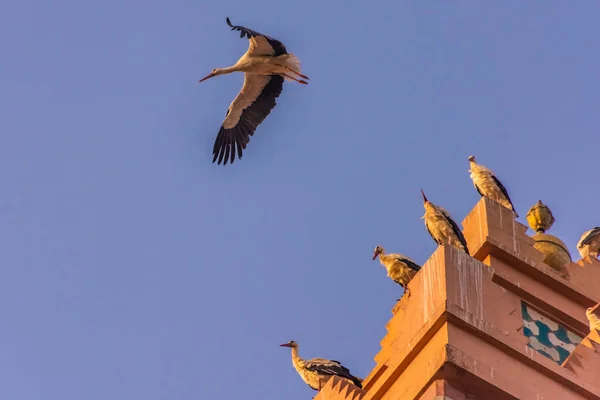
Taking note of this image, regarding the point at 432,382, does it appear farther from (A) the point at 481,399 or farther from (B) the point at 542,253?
(B) the point at 542,253

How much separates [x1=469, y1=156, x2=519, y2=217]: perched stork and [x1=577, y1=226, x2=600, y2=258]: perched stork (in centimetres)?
109

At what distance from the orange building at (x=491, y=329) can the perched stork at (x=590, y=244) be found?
3.27 ft

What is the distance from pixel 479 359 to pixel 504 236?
264 centimetres

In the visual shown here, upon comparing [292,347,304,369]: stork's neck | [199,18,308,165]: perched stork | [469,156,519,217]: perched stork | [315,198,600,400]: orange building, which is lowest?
[315,198,600,400]: orange building

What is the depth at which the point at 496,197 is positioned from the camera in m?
17.2

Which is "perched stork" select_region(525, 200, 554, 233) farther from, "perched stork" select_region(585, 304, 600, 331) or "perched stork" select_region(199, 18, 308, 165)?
"perched stork" select_region(199, 18, 308, 165)

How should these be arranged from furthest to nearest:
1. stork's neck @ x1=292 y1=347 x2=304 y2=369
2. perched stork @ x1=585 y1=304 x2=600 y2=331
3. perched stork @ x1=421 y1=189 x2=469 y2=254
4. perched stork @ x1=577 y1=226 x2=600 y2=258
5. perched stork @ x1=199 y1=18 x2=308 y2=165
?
perched stork @ x1=199 y1=18 x2=308 y2=165
stork's neck @ x1=292 y1=347 x2=304 y2=369
perched stork @ x1=577 y1=226 x2=600 y2=258
perched stork @ x1=421 y1=189 x2=469 y2=254
perched stork @ x1=585 y1=304 x2=600 y2=331

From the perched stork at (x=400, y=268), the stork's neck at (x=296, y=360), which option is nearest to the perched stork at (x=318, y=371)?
the stork's neck at (x=296, y=360)

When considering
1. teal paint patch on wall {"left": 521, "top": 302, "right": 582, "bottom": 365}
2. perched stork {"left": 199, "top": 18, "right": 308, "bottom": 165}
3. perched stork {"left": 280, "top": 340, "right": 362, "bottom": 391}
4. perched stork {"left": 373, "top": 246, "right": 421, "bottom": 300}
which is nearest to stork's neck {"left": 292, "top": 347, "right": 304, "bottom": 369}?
perched stork {"left": 280, "top": 340, "right": 362, "bottom": 391}

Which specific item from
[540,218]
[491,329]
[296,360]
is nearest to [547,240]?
[540,218]

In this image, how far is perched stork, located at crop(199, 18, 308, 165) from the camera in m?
22.6

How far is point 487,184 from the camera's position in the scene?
688 inches

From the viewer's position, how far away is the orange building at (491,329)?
12.0 metres

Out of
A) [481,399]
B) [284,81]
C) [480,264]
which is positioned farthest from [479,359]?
[284,81]
